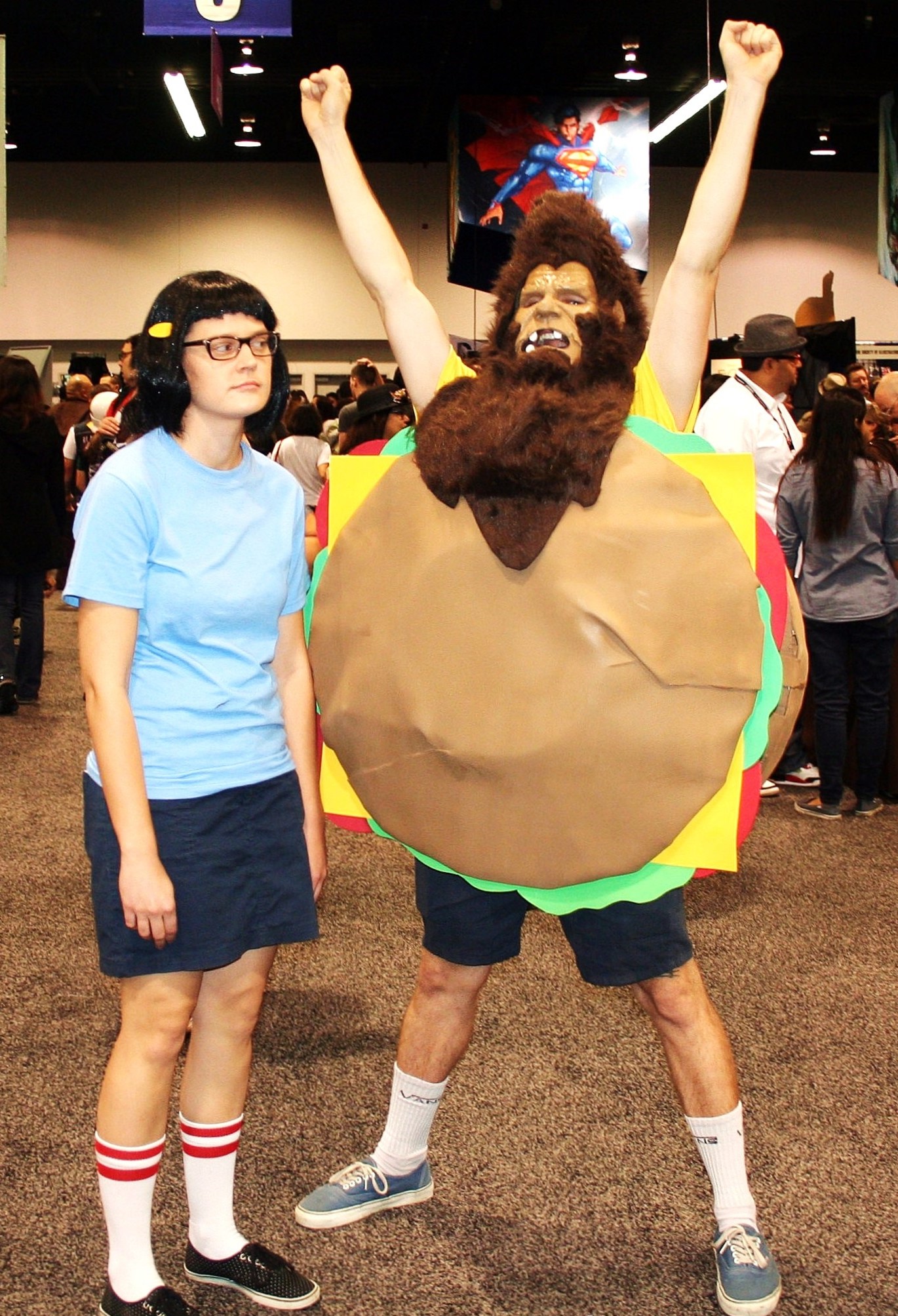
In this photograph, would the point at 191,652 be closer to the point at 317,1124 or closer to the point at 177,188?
the point at 317,1124

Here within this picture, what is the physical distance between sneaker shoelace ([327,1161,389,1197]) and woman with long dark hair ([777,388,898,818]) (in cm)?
285

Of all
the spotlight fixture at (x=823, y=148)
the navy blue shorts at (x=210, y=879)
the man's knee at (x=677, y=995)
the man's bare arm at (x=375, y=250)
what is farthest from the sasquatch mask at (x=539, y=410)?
the spotlight fixture at (x=823, y=148)

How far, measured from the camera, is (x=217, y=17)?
4.10m

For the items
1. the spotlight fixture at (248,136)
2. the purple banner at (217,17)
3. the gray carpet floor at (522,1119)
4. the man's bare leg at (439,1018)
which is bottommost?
the gray carpet floor at (522,1119)

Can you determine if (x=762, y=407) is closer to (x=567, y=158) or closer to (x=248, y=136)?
(x=567, y=158)

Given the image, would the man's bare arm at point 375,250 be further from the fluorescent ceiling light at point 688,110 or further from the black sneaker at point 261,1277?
the fluorescent ceiling light at point 688,110

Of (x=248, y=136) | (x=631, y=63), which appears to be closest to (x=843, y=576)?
(x=631, y=63)

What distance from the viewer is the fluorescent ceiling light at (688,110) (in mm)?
10357

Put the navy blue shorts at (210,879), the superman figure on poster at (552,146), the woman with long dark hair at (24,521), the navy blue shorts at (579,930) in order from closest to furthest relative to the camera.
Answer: the navy blue shorts at (210,879) → the navy blue shorts at (579,930) → the woman with long dark hair at (24,521) → the superman figure on poster at (552,146)

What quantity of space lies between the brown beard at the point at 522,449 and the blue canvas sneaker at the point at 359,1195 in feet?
3.58

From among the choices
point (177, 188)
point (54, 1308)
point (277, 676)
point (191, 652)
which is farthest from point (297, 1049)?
point (177, 188)

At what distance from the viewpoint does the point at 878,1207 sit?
2.06 meters

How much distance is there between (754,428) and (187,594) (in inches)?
117

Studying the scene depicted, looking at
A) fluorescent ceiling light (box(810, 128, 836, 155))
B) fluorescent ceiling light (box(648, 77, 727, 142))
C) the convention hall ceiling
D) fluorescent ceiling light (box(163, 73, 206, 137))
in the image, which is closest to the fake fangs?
fluorescent ceiling light (box(163, 73, 206, 137))
